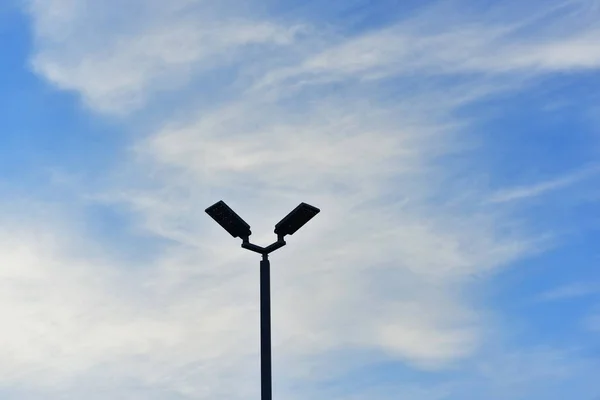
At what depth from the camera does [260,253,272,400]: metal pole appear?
23.9 metres

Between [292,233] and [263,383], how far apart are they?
3.26 metres

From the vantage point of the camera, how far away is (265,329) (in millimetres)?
24484

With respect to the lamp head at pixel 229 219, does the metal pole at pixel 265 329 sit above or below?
below

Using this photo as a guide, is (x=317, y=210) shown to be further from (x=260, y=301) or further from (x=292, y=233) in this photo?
(x=260, y=301)

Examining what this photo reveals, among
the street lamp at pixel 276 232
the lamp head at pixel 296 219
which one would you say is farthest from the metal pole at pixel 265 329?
the lamp head at pixel 296 219

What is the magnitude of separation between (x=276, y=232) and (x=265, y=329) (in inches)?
81.9

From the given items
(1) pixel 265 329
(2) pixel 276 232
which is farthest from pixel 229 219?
(1) pixel 265 329

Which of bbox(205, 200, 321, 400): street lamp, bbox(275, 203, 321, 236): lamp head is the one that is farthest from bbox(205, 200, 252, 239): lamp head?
bbox(275, 203, 321, 236): lamp head

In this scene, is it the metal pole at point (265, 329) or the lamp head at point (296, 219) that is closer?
the metal pole at point (265, 329)

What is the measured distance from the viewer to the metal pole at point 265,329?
78.4ft

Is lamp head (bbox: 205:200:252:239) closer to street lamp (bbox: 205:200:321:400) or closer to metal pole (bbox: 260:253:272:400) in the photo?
street lamp (bbox: 205:200:321:400)

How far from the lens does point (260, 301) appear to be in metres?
24.8

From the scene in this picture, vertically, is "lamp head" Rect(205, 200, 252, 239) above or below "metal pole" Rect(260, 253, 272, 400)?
above

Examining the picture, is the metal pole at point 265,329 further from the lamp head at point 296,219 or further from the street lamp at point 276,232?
the lamp head at point 296,219
